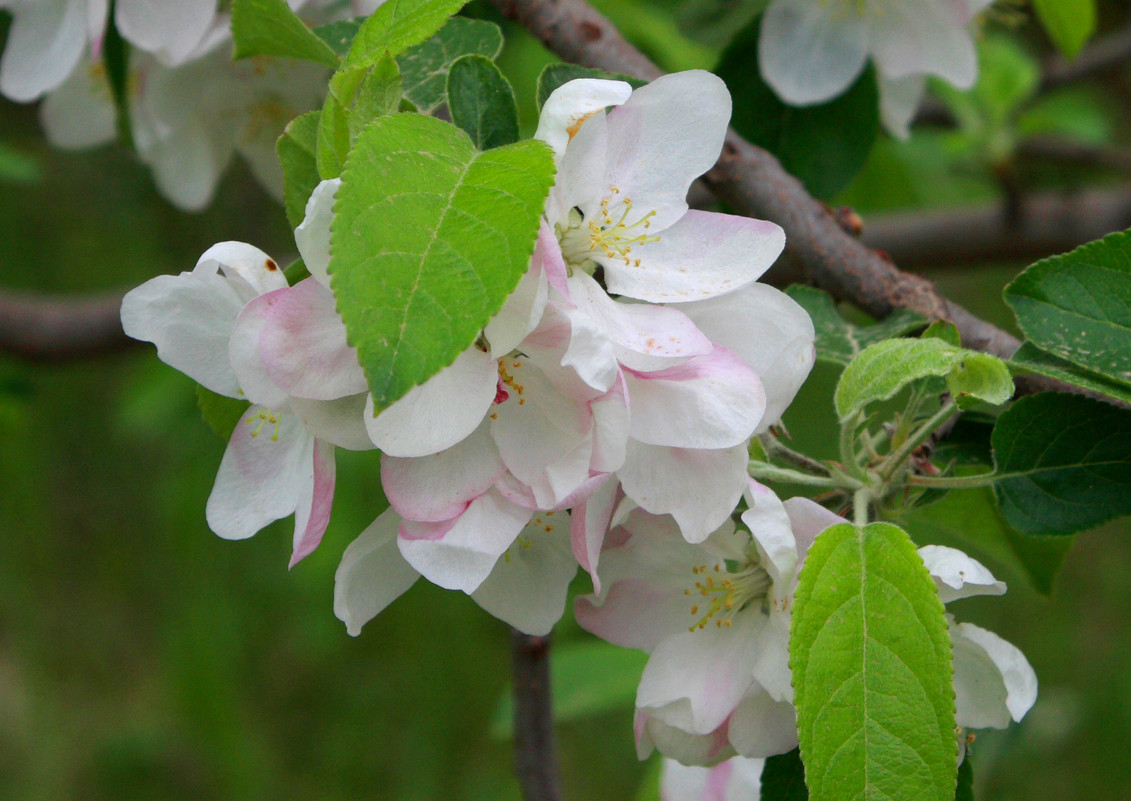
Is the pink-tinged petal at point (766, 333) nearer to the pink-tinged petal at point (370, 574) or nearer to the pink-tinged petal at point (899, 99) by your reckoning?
the pink-tinged petal at point (370, 574)

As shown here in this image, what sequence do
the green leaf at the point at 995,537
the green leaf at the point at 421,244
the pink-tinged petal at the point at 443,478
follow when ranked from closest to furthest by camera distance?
the green leaf at the point at 421,244
the pink-tinged petal at the point at 443,478
the green leaf at the point at 995,537

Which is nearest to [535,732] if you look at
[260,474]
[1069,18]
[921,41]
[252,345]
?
[260,474]

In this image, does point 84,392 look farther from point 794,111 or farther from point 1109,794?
point 1109,794

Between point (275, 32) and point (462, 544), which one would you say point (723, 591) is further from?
point (275, 32)

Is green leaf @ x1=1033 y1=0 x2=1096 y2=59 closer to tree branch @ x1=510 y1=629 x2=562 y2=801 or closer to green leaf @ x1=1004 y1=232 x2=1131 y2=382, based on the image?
green leaf @ x1=1004 y1=232 x2=1131 y2=382

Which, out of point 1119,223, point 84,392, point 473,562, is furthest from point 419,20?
point 84,392

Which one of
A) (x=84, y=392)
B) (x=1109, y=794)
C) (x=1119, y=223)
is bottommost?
(x=1109, y=794)

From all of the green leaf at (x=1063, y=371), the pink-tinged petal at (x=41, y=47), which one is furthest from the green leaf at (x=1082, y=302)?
the pink-tinged petal at (x=41, y=47)
